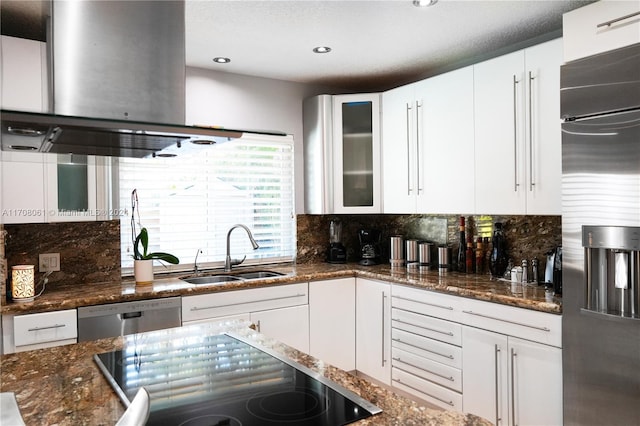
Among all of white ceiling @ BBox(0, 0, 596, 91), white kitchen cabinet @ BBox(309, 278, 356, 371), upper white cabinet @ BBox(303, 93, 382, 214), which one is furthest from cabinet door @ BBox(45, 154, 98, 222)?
upper white cabinet @ BBox(303, 93, 382, 214)

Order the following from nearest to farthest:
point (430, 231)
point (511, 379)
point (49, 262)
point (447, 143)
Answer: point (511, 379), point (49, 262), point (447, 143), point (430, 231)

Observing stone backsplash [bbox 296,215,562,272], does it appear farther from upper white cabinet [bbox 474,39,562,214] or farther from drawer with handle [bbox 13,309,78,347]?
drawer with handle [bbox 13,309,78,347]

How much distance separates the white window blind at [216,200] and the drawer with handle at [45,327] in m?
0.79

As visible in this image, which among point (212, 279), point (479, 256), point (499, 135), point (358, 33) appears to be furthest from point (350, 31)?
point (212, 279)

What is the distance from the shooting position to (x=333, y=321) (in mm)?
3406

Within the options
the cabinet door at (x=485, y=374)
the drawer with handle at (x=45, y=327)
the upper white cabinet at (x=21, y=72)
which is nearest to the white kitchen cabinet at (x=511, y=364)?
the cabinet door at (x=485, y=374)

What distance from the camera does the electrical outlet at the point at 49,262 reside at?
114 inches

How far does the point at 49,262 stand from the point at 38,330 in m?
0.64

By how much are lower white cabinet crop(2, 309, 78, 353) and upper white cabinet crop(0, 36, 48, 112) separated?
1105 mm

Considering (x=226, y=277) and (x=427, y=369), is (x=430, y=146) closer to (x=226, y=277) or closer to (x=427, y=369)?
(x=427, y=369)

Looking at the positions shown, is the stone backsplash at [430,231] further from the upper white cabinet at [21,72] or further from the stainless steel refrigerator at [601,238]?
the upper white cabinet at [21,72]

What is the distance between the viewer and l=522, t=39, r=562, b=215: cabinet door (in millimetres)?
2486

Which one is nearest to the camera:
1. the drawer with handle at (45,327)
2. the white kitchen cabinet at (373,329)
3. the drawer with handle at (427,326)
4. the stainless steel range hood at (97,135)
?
the stainless steel range hood at (97,135)

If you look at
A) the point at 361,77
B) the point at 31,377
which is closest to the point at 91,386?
the point at 31,377
